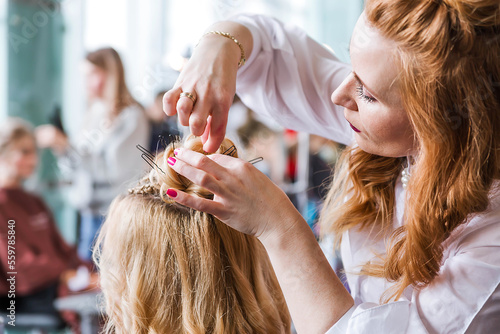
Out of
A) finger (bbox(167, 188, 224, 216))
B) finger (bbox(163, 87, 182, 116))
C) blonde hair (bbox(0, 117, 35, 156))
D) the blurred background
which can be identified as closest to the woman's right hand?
finger (bbox(163, 87, 182, 116))

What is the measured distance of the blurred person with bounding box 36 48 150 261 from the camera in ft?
8.49

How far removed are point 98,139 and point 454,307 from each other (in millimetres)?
2271

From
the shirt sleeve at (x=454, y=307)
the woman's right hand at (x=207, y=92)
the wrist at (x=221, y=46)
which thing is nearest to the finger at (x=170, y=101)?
the woman's right hand at (x=207, y=92)

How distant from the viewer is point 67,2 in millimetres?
2588

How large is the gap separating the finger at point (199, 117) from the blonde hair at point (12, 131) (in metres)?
2.01

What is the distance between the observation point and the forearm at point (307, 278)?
66cm

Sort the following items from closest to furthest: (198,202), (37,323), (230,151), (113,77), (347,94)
Result: (198,202)
(347,94)
(230,151)
(37,323)
(113,77)

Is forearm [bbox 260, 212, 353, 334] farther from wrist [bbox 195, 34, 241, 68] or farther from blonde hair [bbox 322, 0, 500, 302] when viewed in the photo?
wrist [bbox 195, 34, 241, 68]

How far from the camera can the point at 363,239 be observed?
0.94 m

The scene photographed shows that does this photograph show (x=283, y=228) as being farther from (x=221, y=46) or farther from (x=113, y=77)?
(x=113, y=77)

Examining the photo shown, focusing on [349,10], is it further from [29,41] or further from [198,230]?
[198,230]

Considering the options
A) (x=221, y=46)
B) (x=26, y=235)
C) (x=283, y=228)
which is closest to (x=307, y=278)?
(x=283, y=228)

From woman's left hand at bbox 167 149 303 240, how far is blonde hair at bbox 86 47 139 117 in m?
2.03

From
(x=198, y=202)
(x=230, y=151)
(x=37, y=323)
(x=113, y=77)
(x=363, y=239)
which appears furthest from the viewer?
(x=113, y=77)
